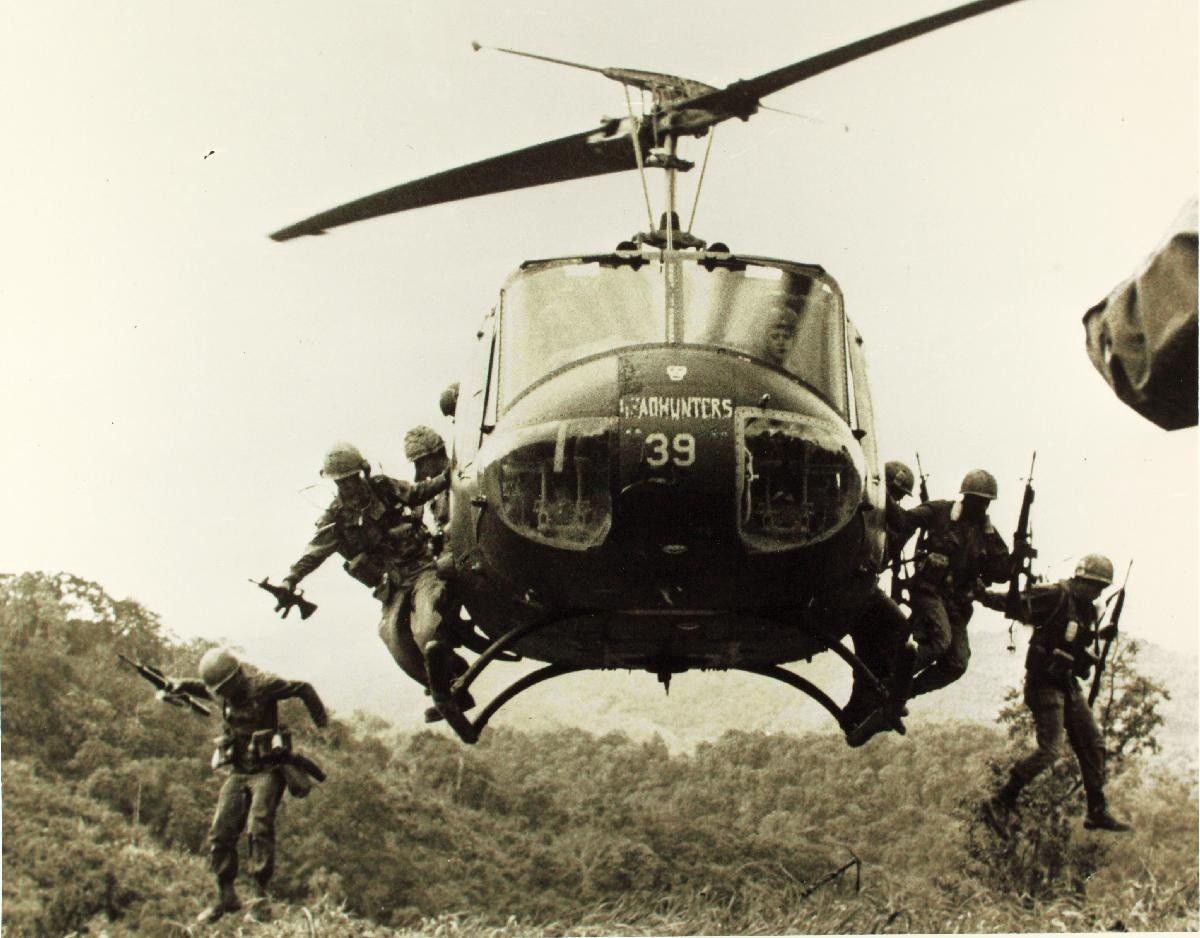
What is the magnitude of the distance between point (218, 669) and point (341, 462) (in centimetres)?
130

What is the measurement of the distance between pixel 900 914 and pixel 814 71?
5.51 meters

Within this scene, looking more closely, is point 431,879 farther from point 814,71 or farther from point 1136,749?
point 814,71

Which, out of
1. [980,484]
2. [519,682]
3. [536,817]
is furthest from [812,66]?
[536,817]

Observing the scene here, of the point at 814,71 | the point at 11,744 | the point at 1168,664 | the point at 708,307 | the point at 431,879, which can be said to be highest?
the point at 814,71

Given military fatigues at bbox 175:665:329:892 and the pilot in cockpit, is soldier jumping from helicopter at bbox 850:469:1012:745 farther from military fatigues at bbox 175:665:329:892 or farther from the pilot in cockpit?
military fatigues at bbox 175:665:329:892

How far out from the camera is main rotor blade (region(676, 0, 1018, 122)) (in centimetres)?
626

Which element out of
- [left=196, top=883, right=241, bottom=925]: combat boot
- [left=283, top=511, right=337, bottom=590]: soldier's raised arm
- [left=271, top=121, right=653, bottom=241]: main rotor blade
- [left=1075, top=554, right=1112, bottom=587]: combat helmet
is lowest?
[left=196, top=883, right=241, bottom=925]: combat boot

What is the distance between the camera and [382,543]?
24.9 feet

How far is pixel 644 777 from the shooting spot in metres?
18.5

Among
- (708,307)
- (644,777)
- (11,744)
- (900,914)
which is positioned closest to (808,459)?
(708,307)

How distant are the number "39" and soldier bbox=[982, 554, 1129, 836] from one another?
3.40 meters

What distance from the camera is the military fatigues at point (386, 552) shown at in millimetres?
7547

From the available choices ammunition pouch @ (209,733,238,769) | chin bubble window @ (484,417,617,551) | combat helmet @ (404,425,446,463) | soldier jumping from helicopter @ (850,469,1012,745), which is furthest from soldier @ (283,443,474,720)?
soldier jumping from helicopter @ (850,469,1012,745)

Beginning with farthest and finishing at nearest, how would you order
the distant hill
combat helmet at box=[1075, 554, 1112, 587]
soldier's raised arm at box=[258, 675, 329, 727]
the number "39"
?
the distant hill
combat helmet at box=[1075, 554, 1112, 587]
soldier's raised arm at box=[258, 675, 329, 727]
the number "39"
